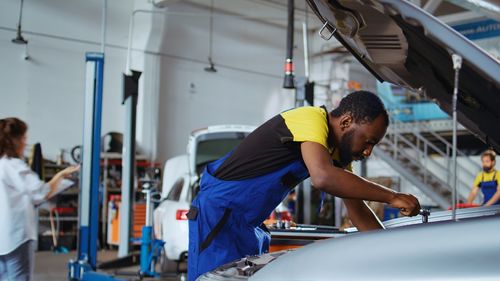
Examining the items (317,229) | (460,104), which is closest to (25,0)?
(317,229)

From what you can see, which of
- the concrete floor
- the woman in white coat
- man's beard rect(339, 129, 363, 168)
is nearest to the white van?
the concrete floor

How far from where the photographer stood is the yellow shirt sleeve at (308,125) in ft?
6.37

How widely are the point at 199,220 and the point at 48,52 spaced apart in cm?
1048

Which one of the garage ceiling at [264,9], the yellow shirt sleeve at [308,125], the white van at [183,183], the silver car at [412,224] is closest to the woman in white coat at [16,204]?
the silver car at [412,224]

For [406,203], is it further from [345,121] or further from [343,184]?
[345,121]

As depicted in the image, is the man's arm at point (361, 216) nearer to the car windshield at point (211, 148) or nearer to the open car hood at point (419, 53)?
the open car hood at point (419, 53)

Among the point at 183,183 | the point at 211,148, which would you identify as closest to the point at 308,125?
the point at 183,183

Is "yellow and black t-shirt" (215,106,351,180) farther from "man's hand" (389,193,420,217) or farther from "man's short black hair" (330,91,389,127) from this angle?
"man's hand" (389,193,420,217)

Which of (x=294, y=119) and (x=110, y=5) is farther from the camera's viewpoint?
(x=110, y=5)

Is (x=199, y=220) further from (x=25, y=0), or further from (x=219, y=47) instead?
(x=219, y=47)

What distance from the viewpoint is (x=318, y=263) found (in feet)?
4.75

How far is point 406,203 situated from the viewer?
1.88 metres

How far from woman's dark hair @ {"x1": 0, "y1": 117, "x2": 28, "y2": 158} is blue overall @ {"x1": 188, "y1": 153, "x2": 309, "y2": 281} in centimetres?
162

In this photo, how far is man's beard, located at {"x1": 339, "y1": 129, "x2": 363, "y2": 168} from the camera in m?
2.00
